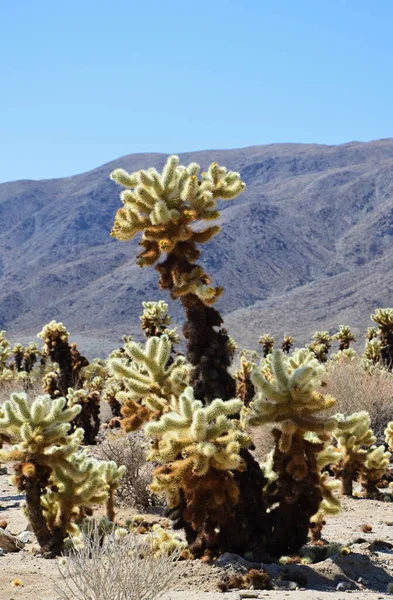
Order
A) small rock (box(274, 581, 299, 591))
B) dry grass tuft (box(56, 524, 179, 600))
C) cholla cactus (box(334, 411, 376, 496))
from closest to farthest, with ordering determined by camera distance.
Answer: dry grass tuft (box(56, 524, 179, 600)) → small rock (box(274, 581, 299, 591)) → cholla cactus (box(334, 411, 376, 496))

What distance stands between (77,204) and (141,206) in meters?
146

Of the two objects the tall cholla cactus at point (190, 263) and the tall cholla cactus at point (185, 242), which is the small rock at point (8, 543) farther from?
the tall cholla cactus at point (185, 242)

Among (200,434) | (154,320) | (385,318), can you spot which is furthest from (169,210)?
(385,318)

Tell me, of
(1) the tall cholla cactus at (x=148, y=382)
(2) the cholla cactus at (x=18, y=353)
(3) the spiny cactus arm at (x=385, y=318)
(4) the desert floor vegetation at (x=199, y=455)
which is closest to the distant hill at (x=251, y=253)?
(2) the cholla cactus at (x=18, y=353)

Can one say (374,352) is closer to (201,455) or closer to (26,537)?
(26,537)

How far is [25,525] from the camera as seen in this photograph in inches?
392

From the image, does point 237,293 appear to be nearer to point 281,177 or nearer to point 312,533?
point 281,177

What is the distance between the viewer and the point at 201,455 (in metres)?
6.45

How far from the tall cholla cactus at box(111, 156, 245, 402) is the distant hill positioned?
54.4 m

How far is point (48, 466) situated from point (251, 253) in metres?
95.0

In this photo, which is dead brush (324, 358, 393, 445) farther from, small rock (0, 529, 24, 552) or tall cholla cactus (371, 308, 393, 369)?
small rock (0, 529, 24, 552)

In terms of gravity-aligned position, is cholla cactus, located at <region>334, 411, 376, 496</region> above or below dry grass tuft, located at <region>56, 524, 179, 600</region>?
below

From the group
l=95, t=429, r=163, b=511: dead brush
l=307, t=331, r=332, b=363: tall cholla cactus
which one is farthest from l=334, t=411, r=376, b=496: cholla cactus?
l=307, t=331, r=332, b=363: tall cholla cactus

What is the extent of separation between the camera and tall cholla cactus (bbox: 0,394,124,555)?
750cm
